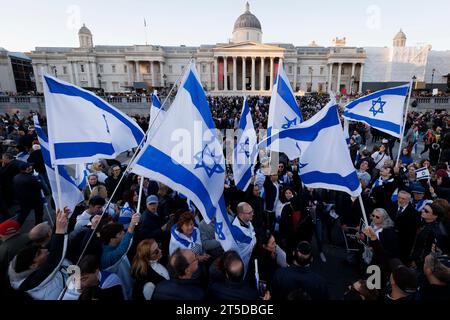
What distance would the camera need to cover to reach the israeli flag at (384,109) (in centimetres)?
521

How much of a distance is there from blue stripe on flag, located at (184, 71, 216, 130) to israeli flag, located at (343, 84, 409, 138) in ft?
12.8

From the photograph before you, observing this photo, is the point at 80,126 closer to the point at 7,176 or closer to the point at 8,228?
the point at 8,228

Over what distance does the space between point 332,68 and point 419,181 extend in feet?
214

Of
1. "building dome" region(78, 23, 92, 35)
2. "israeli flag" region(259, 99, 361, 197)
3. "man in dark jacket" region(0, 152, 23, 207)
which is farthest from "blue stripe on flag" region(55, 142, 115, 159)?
"building dome" region(78, 23, 92, 35)

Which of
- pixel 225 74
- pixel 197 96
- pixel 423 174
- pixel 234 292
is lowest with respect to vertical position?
pixel 234 292

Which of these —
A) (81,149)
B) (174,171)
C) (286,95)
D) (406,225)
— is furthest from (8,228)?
(406,225)

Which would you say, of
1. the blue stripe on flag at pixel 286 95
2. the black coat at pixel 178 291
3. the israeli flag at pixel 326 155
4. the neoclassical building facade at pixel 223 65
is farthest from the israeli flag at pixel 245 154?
the neoclassical building facade at pixel 223 65

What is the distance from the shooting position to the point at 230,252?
8.05 feet

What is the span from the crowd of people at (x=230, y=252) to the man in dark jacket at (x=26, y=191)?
0.02m

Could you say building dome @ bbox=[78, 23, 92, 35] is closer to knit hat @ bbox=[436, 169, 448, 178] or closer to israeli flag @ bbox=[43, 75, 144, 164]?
israeli flag @ bbox=[43, 75, 144, 164]

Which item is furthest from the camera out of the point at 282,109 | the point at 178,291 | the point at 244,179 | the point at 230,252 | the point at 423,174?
the point at 282,109

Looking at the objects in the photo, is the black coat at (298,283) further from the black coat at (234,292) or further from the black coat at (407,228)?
the black coat at (407,228)

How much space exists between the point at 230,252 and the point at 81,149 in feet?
7.49

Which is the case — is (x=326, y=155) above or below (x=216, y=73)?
below
